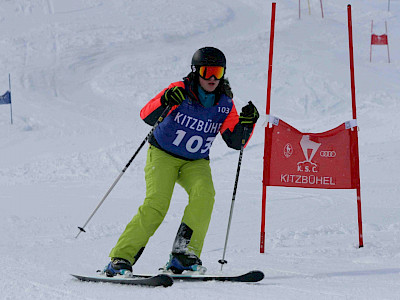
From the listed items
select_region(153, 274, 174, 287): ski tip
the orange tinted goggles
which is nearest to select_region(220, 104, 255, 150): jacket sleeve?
the orange tinted goggles

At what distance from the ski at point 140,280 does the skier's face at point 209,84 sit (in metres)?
1.27

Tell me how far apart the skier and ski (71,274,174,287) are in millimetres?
93

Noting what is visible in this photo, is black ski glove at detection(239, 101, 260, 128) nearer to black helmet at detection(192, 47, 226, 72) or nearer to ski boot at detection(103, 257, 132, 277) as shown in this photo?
black helmet at detection(192, 47, 226, 72)

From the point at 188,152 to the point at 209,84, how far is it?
47 cm

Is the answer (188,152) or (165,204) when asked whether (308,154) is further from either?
(165,204)

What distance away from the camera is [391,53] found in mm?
21375

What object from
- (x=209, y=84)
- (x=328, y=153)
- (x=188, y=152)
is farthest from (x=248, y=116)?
(x=328, y=153)

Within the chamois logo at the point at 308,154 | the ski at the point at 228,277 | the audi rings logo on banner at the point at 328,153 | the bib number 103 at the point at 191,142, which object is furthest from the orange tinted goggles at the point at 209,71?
the audi rings logo on banner at the point at 328,153

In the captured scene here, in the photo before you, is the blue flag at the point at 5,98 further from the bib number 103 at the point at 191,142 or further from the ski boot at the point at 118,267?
the ski boot at the point at 118,267

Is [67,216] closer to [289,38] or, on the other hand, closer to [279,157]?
[279,157]

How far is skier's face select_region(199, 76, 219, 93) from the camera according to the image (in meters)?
3.83

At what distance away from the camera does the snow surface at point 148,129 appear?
4145mm

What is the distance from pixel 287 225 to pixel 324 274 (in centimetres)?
259

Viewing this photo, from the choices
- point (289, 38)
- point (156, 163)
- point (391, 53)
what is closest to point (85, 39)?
point (289, 38)
